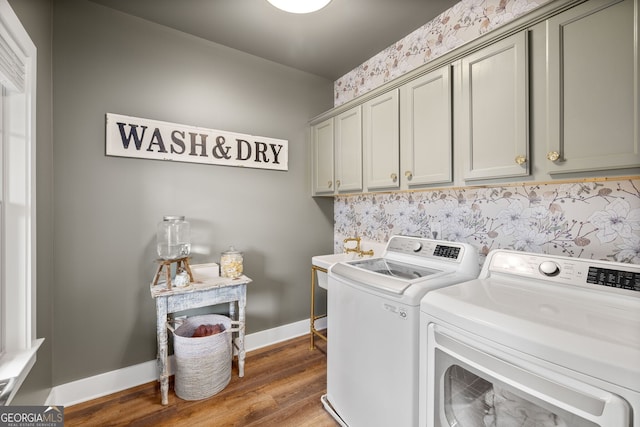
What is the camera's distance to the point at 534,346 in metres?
0.76

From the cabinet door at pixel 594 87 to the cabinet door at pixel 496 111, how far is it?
4.1 inches

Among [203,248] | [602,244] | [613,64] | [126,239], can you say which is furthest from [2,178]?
[602,244]

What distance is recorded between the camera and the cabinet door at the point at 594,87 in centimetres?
96

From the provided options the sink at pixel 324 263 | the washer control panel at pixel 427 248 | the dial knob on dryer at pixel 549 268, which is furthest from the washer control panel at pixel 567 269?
the sink at pixel 324 263

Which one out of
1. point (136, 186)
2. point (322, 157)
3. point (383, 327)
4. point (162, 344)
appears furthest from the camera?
point (322, 157)

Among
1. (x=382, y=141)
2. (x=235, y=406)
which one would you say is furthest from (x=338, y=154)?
(x=235, y=406)

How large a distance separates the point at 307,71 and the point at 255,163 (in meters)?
1.17

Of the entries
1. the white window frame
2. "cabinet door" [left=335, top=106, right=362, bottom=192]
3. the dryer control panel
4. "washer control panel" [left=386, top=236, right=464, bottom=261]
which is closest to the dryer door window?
the dryer control panel

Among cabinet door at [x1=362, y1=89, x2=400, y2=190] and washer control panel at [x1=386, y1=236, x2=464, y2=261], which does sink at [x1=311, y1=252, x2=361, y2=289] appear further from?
cabinet door at [x1=362, y1=89, x2=400, y2=190]

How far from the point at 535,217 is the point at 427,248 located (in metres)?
0.61

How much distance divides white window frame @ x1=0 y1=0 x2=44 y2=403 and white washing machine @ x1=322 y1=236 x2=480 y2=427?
157 cm

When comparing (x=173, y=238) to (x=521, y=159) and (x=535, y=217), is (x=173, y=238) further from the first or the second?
(x=535, y=217)

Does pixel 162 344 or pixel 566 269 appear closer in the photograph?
pixel 566 269

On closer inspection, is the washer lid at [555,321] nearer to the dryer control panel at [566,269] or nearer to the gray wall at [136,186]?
the dryer control panel at [566,269]
